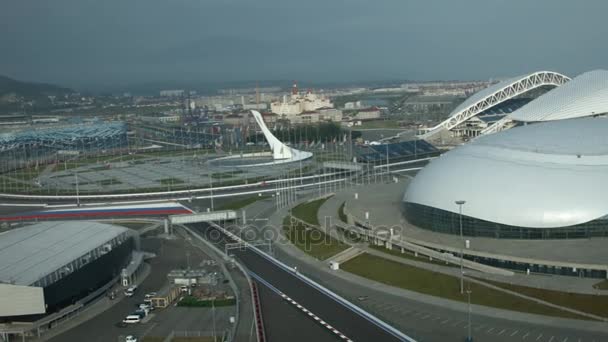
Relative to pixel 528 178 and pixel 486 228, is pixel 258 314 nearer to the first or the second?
pixel 486 228

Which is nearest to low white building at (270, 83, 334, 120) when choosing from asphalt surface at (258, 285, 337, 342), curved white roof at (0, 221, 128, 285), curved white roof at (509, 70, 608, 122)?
curved white roof at (509, 70, 608, 122)

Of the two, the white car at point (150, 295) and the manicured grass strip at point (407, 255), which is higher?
the manicured grass strip at point (407, 255)

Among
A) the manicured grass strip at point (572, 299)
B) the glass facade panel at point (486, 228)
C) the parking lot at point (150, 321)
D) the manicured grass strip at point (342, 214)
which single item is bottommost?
the parking lot at point (150, 321)

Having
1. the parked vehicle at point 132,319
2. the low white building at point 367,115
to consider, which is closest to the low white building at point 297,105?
the low white building at point 367,115

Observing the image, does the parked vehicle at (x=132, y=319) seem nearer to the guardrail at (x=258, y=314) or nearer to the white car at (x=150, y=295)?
the white car at (x=150, y=295)

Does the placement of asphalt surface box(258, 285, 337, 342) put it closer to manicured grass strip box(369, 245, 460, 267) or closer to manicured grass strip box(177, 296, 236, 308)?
manicured grass strip box(177, 296, 236, 308)

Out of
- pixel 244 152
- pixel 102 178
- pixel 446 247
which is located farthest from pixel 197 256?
pixel 244 152

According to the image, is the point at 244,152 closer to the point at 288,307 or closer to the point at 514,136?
the point at 514,136
